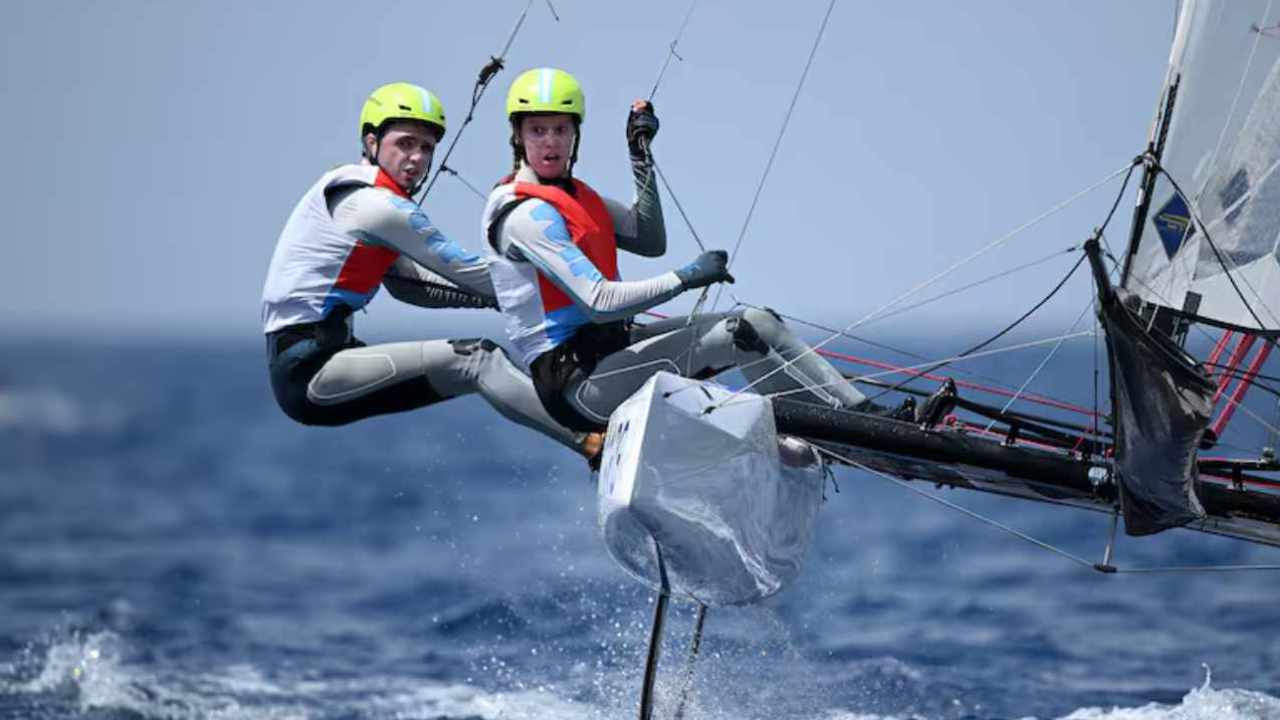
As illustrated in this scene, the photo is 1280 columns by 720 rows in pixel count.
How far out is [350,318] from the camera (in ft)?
21.6

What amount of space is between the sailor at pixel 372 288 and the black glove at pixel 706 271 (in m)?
0.69

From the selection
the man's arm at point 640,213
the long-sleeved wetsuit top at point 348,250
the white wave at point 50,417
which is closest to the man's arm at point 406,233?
the long-sleeved wetsuit top at point 348,250

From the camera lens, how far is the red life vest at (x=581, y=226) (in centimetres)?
611

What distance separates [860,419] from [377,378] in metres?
1.54

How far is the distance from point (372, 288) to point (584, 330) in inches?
30.9

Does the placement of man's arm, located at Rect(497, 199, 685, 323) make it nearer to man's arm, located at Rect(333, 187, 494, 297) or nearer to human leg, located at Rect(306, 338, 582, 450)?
man's arm, located at Rect(333, 187, 494, 297)

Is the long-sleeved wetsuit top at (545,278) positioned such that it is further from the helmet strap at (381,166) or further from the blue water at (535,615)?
the blue water at (535,615)

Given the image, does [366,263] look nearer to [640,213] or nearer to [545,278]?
[545,278]

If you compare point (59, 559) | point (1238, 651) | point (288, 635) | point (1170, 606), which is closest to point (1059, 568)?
point (1170, 606)

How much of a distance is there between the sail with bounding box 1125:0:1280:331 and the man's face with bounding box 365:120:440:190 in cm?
230

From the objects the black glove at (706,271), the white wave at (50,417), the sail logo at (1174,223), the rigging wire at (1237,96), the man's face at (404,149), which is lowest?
Answer: the white wave at (50,417)

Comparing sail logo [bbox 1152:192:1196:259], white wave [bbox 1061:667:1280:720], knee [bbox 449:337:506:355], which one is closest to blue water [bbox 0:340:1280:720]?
white wave [bbox 1061:667:1280:720]

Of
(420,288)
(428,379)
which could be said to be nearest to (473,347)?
(428,379)

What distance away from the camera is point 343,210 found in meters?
6.32
